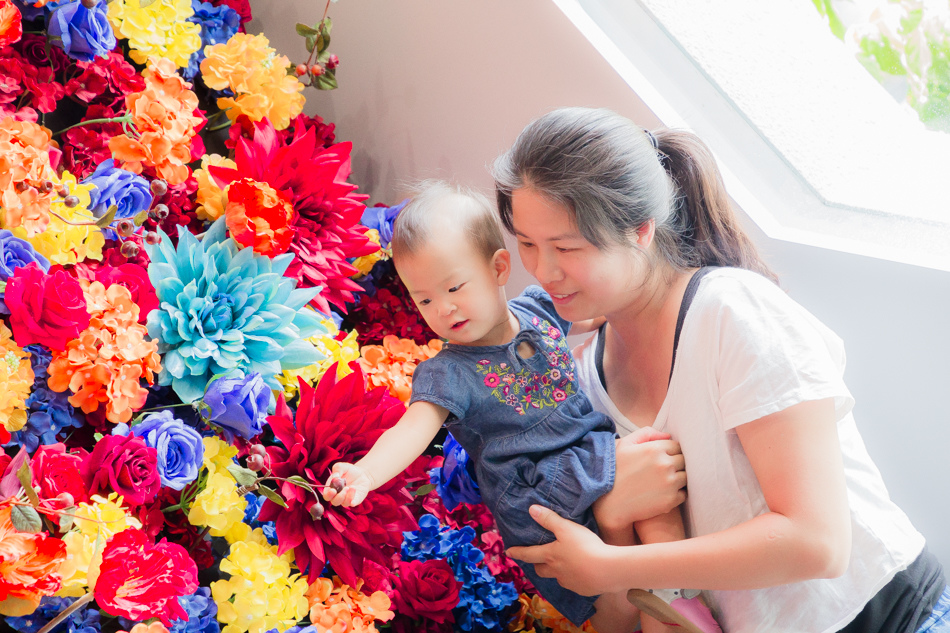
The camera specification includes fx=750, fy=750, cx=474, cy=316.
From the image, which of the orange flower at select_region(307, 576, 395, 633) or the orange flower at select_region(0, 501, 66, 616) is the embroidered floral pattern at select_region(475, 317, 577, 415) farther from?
the orange flower at select_region(0, 501, 66, 616)

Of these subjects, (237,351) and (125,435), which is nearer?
(125,435)

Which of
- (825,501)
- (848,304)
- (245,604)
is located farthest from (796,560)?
(245,604)

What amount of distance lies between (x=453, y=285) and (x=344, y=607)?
48cm

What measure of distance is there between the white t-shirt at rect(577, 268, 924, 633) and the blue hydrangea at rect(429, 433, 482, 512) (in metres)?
0.37

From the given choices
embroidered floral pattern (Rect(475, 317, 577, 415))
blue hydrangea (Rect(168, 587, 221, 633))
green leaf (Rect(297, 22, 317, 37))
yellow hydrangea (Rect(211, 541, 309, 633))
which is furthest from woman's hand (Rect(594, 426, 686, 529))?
green leaf (Rect(297, 22, 317, 37))

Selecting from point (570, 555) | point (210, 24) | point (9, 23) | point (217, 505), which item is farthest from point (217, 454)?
point (210, 24)

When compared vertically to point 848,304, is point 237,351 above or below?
below

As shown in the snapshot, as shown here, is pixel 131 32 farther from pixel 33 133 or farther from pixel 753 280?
pixel 753 280

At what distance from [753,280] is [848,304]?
307mm

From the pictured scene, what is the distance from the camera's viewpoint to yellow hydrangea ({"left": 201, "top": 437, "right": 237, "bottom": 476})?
99 cm

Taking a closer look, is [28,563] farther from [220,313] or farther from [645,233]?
[645,233]

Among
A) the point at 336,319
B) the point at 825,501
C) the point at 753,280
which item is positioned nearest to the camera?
the point at 825,501

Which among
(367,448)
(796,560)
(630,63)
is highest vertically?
(630,63)

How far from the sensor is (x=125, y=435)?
93 centimetres
